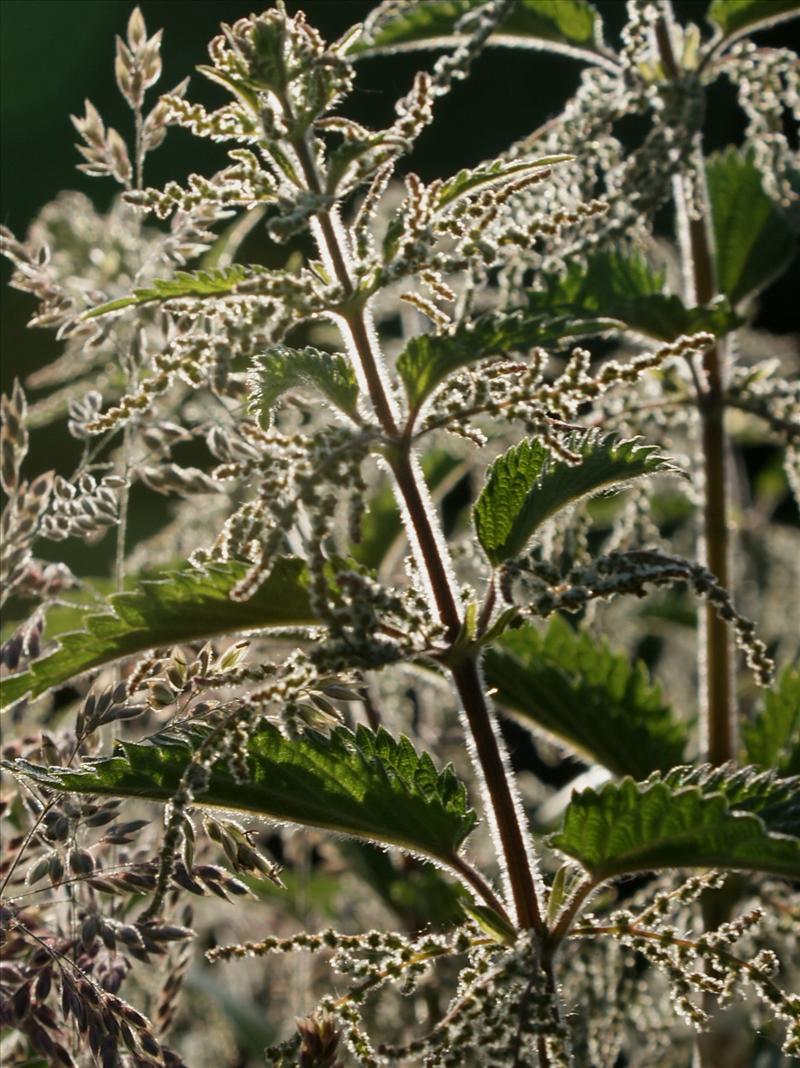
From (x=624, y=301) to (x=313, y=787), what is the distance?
0.66 metres

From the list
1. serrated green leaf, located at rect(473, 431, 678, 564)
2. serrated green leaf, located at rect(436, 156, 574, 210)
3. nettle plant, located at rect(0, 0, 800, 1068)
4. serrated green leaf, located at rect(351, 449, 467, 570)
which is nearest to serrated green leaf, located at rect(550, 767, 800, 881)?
nettle plant, located at rect(0, 0, 800, 1068)

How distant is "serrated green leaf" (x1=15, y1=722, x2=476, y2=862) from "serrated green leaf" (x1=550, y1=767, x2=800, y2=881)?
0.31 feet

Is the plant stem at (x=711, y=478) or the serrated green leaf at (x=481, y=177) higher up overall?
the serrated green leaf at (x=481, y=177)

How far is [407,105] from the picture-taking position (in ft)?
3.21

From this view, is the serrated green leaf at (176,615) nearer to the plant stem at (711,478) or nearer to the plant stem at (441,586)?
the plant stem at (441,586)

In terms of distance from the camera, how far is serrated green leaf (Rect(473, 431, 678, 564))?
920 millimetres

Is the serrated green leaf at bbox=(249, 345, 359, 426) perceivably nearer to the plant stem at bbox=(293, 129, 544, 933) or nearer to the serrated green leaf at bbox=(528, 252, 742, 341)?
the plant stem at bbox=(293, 129, 544, 933)

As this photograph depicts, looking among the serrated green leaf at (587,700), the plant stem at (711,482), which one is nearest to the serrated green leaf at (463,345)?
the serrated green leaf at (587,700)

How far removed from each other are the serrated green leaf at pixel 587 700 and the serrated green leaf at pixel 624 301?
34 centimetres

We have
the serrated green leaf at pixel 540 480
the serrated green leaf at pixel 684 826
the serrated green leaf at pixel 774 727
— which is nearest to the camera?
the serrated green leaf at pixel 684 826

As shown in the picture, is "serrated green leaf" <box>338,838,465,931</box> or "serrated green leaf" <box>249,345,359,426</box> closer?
"serrated green leaf" <box>249,345,359,426</box>

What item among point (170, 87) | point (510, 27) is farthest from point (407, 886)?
point (170, 87)

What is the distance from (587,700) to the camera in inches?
54.2

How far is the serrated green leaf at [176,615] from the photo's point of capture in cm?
91
